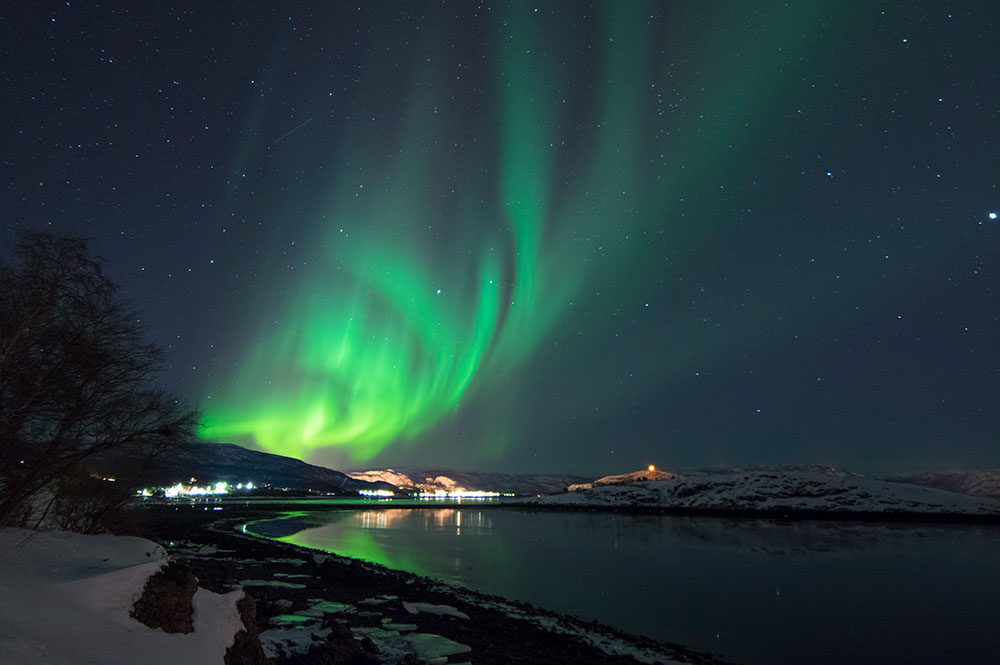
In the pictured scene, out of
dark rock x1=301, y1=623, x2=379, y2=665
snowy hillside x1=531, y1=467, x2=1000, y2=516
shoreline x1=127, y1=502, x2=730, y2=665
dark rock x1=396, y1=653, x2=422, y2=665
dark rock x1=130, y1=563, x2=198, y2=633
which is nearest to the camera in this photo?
dark rock x1=130, y1=563, x2=198, y2=633

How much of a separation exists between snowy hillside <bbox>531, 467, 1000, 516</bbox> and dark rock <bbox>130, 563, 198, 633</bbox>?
5074 inches

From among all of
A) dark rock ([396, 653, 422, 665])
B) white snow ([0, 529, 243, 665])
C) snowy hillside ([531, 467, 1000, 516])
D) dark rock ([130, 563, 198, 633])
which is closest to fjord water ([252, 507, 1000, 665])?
dark rock ([396, 653, 422, 665])

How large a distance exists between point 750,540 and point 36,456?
64.1m

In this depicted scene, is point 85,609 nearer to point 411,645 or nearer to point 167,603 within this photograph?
point 167,603

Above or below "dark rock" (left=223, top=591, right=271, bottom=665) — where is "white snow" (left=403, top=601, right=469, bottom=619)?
below

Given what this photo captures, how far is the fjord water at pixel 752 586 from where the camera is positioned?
768 inches

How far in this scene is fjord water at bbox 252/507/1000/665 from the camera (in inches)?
768

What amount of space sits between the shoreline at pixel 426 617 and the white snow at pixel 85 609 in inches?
157

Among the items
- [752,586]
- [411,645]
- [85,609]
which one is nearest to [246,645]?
[85,609]

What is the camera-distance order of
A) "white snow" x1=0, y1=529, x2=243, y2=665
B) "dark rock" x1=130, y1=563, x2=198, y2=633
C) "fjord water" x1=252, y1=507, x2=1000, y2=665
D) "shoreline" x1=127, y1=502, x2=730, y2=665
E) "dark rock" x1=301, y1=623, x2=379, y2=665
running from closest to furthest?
"white snow" x1=0, y1=529, x2=243, y2=665 → "dark rock" x1=130, y1=563, x2=198, y2=633 → "dark rock" x1=301, y1=623, x2=379, y2=665 → "shoreline" x1=127, y1=502, x2=730, y2=665 → "fjord water" x1=252, y1=507, x2=1000, y2=665

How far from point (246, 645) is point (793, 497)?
143m

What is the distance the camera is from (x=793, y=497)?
4924 inches

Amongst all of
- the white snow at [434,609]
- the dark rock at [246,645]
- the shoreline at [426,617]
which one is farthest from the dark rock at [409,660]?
the white snow at [434,609]

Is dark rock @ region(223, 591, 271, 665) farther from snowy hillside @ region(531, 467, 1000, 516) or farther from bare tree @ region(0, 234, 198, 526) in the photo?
snowy hillside @ region(531, 467, 1000, 516)
